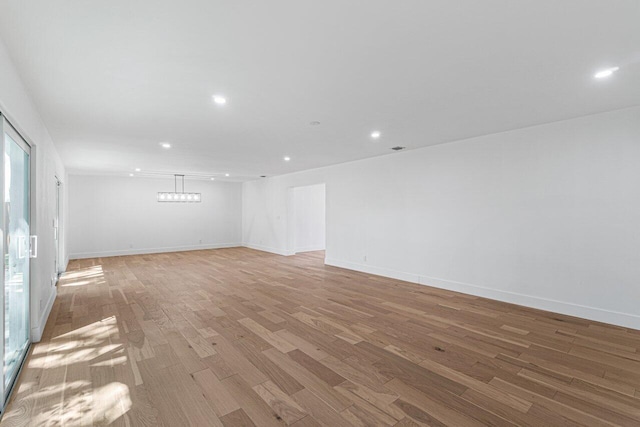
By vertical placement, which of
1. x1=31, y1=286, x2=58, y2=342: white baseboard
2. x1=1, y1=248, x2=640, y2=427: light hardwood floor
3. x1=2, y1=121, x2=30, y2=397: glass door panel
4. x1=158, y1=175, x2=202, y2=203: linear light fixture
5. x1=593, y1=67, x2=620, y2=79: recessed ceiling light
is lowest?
x1=1, y1=248, x2=640, y2=427: light hardwood floor

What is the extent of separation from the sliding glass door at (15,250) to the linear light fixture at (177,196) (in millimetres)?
6349

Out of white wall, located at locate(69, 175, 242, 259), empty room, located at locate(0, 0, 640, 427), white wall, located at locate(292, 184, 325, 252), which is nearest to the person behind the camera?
empty room, located at locate(0, 0, 640, 427)

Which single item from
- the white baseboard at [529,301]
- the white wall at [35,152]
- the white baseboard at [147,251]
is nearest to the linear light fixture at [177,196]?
the white baseboard at [147,251]

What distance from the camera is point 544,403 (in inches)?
83.6

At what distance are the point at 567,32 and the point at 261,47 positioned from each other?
2044 mm

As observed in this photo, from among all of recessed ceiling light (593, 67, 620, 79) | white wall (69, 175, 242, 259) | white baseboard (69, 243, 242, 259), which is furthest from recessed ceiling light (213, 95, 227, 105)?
white baseboard (69, 243, 242, 259)

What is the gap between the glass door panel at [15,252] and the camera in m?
2.29

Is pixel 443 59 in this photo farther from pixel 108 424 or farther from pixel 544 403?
pixel 108 424

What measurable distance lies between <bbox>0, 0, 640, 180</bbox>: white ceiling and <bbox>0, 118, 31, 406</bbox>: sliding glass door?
0.67 m

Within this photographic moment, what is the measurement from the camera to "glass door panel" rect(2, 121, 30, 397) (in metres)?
2.29

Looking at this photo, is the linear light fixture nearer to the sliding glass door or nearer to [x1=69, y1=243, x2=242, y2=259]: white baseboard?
[x1=69, y1=243, x2=242, y2=259]: white baseboard

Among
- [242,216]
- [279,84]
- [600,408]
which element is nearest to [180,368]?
[279,84]

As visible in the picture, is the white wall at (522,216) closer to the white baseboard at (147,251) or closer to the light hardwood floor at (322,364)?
the light hardwood floor at (322,364)

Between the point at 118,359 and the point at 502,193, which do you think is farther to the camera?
the point at 502,193
